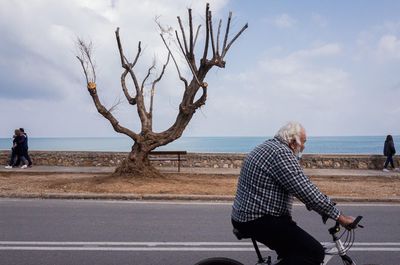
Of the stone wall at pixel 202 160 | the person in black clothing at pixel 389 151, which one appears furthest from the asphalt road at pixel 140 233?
the stone wall at pixel 202 160

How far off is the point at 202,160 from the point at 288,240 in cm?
1833

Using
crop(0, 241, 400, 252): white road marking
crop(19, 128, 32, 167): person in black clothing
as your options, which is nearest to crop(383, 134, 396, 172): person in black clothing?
crop(0, 241, 400, 252): white road marking

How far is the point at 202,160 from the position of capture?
2211 centimetres

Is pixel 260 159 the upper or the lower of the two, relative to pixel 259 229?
upper

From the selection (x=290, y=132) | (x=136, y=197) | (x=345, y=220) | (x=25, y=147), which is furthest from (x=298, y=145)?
(x=25, y=147)

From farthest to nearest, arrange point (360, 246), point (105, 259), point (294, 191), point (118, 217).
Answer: point (118, 217), point (360, 246), point (105, 259), point (294, 191)

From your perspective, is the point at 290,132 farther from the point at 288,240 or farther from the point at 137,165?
the point at 137,165

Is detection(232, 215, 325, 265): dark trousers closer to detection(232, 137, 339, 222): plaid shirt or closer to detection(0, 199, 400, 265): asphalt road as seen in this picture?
detection(232, 137, 339, 222): plaid shirt

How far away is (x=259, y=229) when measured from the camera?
3861mm

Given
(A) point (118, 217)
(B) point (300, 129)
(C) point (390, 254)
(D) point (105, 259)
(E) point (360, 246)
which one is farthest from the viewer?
(A) point (118, 217)

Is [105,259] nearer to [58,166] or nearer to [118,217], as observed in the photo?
[118,217]

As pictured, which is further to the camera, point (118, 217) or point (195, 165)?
point (195, 165)

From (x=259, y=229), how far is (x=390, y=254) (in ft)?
12.7

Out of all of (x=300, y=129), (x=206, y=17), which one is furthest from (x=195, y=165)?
(x=300, y=129)
